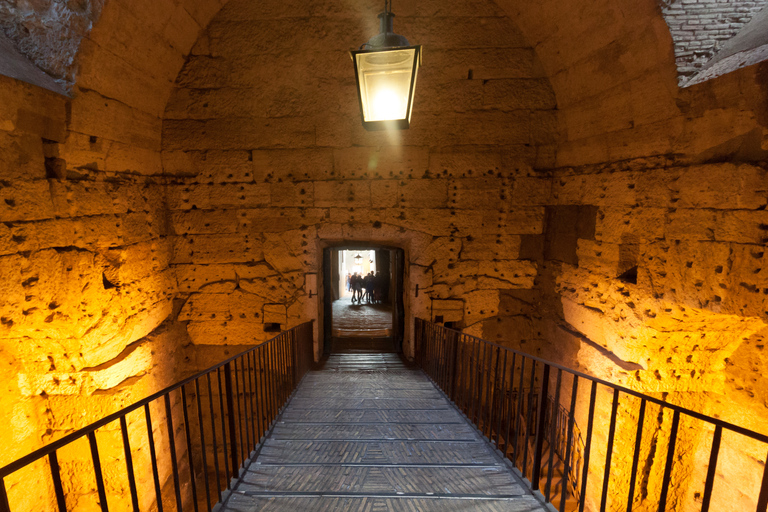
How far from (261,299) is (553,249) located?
433cm

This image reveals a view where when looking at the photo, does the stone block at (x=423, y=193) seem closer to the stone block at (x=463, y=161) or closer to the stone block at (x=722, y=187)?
the stone block at (x=463, y=161)

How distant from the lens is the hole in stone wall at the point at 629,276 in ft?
13.5

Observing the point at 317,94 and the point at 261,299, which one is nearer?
the point at 317,94

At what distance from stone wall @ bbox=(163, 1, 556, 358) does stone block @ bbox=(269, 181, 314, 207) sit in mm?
14

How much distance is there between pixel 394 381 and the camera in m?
4.71

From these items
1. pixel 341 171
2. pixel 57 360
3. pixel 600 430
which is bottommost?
pixel 600 430

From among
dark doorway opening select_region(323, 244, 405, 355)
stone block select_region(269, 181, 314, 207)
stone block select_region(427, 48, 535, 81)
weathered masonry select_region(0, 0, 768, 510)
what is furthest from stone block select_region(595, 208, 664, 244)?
stone block select_region(269, 181, 314, 207)

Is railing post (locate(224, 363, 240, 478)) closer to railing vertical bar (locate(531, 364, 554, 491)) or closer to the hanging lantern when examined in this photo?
railing vertical bar (locate(531, 364, 554, 491))

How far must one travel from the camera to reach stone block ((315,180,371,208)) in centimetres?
522

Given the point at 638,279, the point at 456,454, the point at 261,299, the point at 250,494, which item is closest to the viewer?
the point at 250,494

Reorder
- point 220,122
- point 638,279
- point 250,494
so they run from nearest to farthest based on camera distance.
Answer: point 250,494, point 638,279, point 220,122

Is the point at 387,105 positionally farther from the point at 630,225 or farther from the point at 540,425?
the point at 630,225

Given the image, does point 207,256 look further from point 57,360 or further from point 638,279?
point 638,279

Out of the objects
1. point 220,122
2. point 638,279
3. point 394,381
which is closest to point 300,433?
point 394,381
